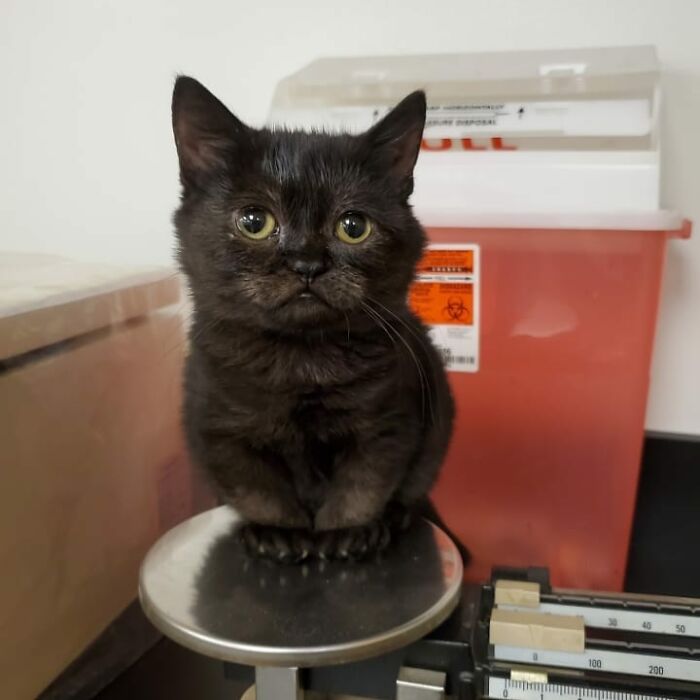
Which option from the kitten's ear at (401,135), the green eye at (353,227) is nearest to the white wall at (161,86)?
the kitten's ear at (401,135)

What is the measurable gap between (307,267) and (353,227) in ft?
0.27

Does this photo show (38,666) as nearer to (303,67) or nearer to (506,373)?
(506,373)

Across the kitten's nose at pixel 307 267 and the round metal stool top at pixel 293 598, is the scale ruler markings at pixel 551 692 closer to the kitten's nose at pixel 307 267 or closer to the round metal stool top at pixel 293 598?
the round metal stool top at pixel 293 598

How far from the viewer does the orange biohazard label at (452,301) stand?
1.05 metres

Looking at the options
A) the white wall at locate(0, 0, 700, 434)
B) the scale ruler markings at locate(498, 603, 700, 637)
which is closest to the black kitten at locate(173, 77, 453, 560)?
the scale ruler markings at locate(498, 603, 700, 637)

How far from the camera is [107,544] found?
3.24 ft

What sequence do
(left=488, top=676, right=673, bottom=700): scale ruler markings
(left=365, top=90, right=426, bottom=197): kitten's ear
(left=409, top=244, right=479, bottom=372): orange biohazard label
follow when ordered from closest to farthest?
(left=488, top=676, right=673, bottom=700): scale ruler markings < (left=365, top=90, right=426, bottom=197): kitten's ear < (left=409, top=244, right=479, bottom=372): orange biohazard label

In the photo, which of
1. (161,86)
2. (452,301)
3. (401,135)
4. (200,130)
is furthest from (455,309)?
(161,86)

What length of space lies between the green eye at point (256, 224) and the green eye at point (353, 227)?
6cm

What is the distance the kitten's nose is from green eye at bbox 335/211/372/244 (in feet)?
0.18

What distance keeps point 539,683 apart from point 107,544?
590 millimetres

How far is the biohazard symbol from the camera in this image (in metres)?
1.07

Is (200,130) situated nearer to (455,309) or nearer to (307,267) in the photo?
(307,267)

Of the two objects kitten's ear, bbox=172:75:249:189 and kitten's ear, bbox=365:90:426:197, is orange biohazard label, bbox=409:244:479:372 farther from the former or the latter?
kitten's ear, bbox=172:75:249:189
